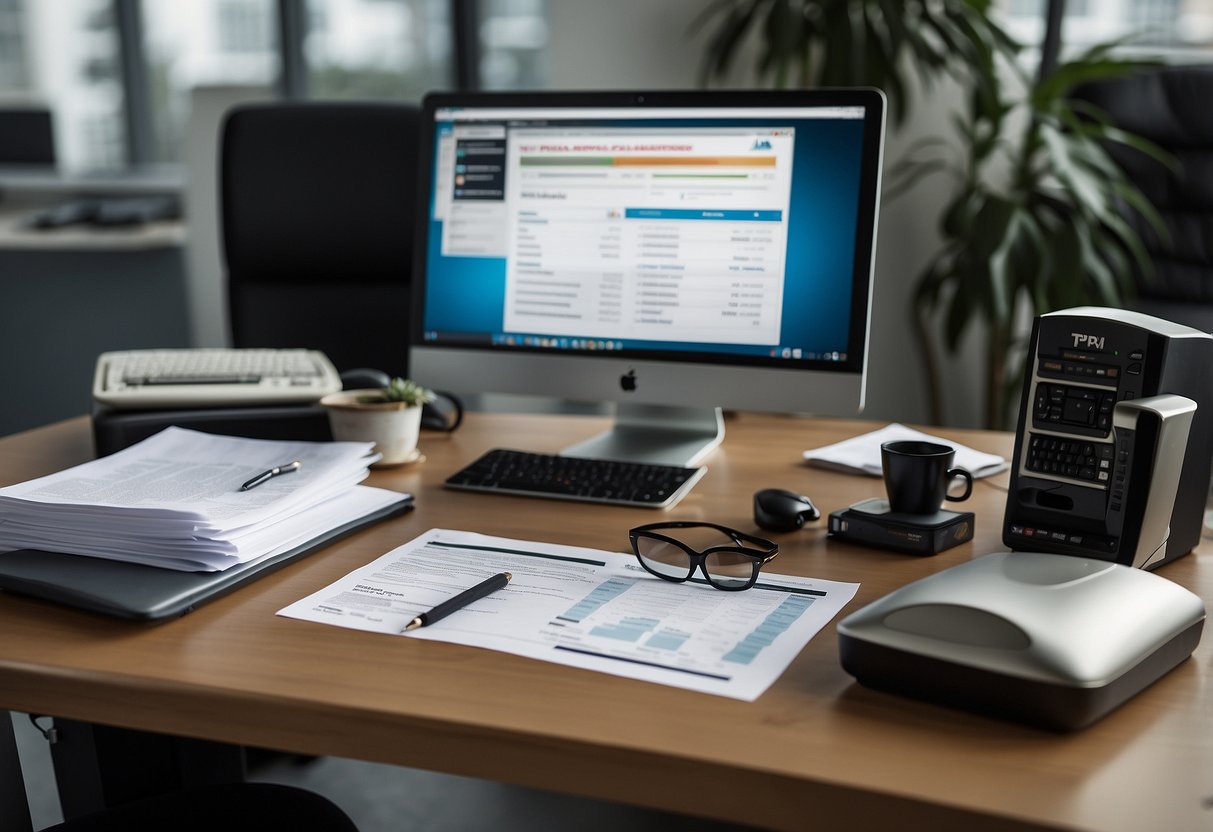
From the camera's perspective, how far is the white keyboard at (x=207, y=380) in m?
1.39

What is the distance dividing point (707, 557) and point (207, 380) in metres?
0.78

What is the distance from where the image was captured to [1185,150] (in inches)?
96.2

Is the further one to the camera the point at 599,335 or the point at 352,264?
the point at 352,264

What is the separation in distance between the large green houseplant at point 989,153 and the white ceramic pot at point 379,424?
164 centimetres

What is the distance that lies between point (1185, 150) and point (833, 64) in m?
0.82

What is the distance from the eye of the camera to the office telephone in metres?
0.97

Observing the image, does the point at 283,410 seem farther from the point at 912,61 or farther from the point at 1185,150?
the point at 912,61

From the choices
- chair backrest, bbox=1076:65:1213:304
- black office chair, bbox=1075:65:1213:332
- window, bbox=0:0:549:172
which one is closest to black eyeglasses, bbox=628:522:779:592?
black office chair, bbox=1075:65:1213:332

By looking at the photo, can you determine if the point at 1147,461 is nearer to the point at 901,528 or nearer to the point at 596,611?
the point at 901,528

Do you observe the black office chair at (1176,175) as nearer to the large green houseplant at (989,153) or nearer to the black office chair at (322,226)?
the large green houseplant at (989,153)

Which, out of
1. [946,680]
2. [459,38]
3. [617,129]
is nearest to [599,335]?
[617,129]

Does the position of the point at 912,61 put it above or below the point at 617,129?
above

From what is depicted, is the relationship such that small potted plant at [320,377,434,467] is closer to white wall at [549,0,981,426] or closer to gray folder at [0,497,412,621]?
gray folder at [0,497,412,621]

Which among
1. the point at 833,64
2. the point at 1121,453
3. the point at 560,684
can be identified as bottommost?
the point at 560,684
